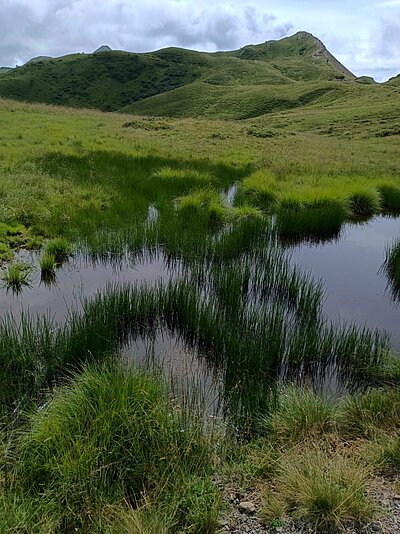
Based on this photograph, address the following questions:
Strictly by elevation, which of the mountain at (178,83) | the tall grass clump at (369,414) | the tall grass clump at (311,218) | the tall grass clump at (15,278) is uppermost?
the mountain at (178,83)

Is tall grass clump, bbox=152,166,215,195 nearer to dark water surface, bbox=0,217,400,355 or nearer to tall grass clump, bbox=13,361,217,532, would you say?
dark water surface, bbox=0,217,400,355

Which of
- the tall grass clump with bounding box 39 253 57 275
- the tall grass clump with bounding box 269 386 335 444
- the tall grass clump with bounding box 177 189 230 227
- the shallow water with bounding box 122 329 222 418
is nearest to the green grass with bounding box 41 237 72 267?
the tall grass clump with bounding box 39 253 57 275

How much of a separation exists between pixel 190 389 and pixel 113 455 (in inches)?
69.2

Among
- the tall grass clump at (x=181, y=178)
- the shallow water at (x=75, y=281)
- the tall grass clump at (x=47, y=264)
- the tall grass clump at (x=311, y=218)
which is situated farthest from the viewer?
the tall grass clump at (x=181, y=178)

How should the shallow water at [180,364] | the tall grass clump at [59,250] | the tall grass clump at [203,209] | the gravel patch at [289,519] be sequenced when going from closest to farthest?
the gravel patch at [289,519] < the shallow water at [180,364] < the tall grass clump at [59,250] < the tall grass clump at [203,209]

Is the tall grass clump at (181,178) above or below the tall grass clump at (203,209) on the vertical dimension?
above

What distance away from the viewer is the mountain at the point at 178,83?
7719cm

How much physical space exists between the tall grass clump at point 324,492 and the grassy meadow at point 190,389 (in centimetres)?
2

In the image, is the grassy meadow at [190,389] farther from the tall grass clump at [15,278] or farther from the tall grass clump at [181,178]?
the tall grass clump at [181,178]

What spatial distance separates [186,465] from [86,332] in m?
2.95

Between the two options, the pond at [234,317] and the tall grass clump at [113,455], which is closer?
the tall grass clump at [113,455]

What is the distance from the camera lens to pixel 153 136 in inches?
1253

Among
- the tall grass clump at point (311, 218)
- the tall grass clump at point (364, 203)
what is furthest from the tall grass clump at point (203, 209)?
the tall grass clump at point (364, 203)

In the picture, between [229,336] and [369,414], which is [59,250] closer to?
[229,336]
